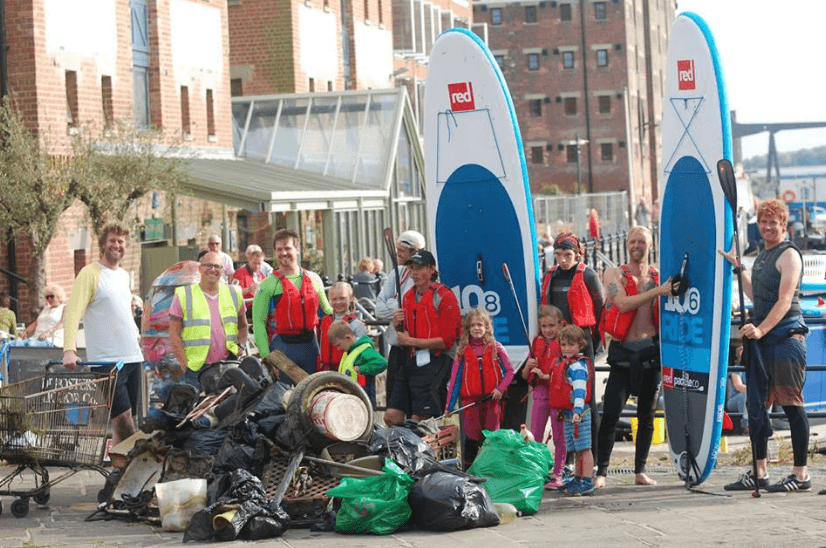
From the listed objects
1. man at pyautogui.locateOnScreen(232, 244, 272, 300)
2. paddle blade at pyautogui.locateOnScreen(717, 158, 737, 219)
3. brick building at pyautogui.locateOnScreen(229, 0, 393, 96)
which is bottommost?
man at pyautogui.locateOnScreen(232, 244, 272, 300)

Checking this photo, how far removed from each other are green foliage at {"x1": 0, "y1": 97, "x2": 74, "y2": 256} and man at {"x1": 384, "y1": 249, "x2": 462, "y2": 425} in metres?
13.3

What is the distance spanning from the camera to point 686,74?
430 inches

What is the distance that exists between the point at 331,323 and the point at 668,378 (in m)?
2.44

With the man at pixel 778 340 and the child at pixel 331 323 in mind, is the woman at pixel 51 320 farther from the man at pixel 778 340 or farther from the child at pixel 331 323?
the man at pixel 778 340

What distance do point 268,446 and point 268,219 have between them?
Answer: 24838 millimetres

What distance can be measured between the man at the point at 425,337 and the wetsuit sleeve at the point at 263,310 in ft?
3.53

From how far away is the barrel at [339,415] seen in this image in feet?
31.0

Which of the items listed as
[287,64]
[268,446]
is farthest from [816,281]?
[287,64]

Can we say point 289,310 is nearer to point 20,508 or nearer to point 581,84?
point 20,508

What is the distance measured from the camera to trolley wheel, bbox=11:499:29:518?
1008 cm

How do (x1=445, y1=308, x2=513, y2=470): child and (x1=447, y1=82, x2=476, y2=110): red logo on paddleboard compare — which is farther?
(x1=447, y1=82, x2=476, y2=110): red logo on paddleboard

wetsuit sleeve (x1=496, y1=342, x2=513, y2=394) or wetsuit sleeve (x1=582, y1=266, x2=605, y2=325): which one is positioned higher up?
wetsuit sleeve (x1=582, y1=266, x2=605, y2=325)

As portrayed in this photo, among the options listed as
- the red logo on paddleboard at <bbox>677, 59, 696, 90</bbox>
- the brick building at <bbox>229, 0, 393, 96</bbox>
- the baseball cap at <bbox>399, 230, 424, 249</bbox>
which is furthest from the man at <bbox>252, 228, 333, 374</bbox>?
the brick building at <bbox>229, 0, 393, 96</bbox>

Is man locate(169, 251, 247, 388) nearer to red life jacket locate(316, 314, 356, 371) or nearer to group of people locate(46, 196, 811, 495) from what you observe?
group of people locate(46, 196, 811, 495)
